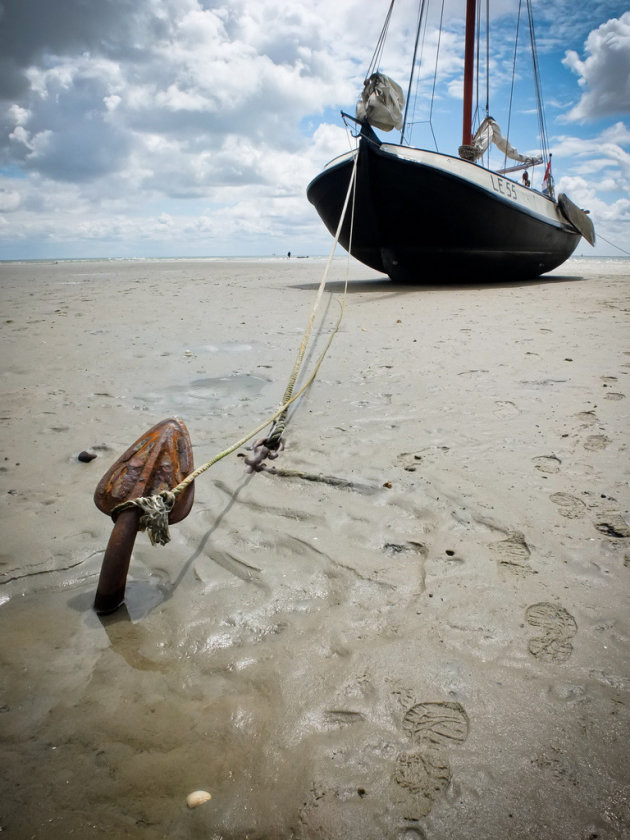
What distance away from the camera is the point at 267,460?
8.87 feet

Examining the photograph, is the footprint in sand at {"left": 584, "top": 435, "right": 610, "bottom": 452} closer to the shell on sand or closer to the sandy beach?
the sandy beach

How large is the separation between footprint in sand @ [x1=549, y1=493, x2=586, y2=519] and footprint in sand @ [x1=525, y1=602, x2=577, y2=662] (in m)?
0.62

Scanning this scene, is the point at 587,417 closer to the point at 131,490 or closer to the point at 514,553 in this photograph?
the point at 514,553

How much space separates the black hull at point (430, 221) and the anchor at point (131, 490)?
8.05 metres

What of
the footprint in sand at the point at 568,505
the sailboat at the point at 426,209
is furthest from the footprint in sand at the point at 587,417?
the sailboat at the point at 426,209

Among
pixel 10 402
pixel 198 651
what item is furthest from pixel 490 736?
pixel 10 402

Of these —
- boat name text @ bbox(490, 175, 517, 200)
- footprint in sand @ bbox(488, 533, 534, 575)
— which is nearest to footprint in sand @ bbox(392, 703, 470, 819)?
footprint in sand @ bbox(488, 533, 534, 575)

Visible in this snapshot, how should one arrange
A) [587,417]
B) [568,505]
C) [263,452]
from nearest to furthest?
1. [568,505]
2. [263,452]
3. [587,417]

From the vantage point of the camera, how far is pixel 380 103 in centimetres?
805

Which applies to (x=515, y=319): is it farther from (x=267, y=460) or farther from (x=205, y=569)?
(x=205, y=569)

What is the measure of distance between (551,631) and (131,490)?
1501 millimetres

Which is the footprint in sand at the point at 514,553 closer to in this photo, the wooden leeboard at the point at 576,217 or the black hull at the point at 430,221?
the black hull at the point at 430,221

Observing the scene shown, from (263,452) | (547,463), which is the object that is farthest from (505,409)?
(263,452)

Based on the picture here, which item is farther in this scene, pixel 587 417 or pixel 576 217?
pixel 576 217
